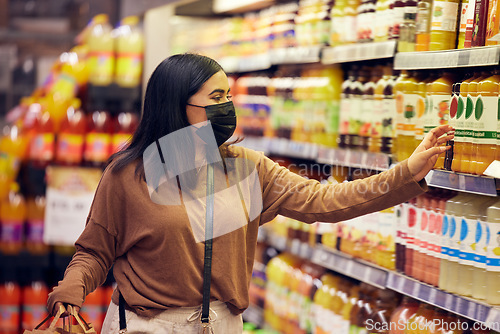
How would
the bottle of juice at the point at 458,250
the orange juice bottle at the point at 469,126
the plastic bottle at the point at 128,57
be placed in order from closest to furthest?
the orange juice bottle at the point at 469,126
the bottle of juice at the point at 458,250
the plastic bottle at the point at 128,57

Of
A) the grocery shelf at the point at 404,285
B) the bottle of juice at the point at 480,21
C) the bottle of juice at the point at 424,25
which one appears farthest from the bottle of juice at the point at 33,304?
the bottle of juice at the point at 480,21

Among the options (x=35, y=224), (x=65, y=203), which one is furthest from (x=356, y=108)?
(x=35, y=224)

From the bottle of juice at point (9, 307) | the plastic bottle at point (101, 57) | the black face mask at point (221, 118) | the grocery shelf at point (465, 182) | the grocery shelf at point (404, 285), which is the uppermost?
the plastic bottle at point (101, 57)

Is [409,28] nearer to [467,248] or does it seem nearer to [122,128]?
[467,248]

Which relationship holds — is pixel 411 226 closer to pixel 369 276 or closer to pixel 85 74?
pixel 369 276

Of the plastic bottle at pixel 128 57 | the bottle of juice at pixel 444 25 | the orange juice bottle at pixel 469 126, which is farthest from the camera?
the plastic bottle at pixel 128 57

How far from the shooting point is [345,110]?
3.03m

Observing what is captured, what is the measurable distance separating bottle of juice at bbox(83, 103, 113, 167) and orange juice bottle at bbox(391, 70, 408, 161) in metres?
2.18

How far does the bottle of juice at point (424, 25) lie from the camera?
2465 millimetres

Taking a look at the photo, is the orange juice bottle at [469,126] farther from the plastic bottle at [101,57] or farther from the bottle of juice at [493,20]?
the plastic bottle at [101,57]

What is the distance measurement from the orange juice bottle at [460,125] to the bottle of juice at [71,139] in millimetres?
2661

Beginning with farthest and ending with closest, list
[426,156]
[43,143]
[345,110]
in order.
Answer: [43,143], [345,110], [426,156]

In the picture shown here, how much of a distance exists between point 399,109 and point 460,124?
432 mm

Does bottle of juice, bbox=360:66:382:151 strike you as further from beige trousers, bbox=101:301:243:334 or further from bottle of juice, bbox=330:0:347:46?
beige trousers, bbox=101:301:243:334
